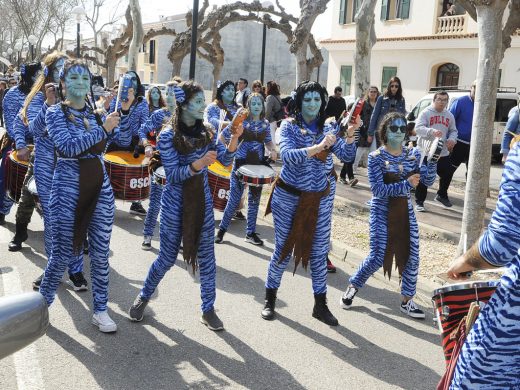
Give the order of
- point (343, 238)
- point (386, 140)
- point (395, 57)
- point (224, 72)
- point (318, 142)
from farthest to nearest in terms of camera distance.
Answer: point (224, 72) < point (395, 57) < point (343, 238) < point (386, 140) < point (318, 142)

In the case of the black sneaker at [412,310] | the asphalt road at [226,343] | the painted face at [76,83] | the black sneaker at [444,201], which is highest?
the painted face at [76,83]

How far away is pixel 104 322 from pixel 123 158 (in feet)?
11.0

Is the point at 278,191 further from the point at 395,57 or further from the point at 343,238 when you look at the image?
the point at 395,57

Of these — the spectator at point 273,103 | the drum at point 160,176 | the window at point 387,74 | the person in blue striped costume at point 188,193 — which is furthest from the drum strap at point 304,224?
the window at point 387,74

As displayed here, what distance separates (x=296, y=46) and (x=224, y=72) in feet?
134

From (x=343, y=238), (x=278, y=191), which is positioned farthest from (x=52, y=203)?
(x=343, y=238)

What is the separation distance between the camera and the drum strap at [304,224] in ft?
15.4

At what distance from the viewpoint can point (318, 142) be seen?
15.6ft

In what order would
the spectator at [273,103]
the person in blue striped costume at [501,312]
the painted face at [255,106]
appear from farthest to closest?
the spectator at [273,103], the painted face at [255,106], the person in blue striped costume at [501,312]

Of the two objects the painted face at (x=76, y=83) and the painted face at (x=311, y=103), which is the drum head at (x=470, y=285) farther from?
the painted face at (x=76, y=83)

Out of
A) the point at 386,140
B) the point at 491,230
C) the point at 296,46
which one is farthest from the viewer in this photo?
the point at 296,46

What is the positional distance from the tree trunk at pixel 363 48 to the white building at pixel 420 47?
39.2 ft

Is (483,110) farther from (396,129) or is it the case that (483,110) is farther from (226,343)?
(226,343)

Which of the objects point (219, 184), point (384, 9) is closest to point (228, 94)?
point (219, 184)
